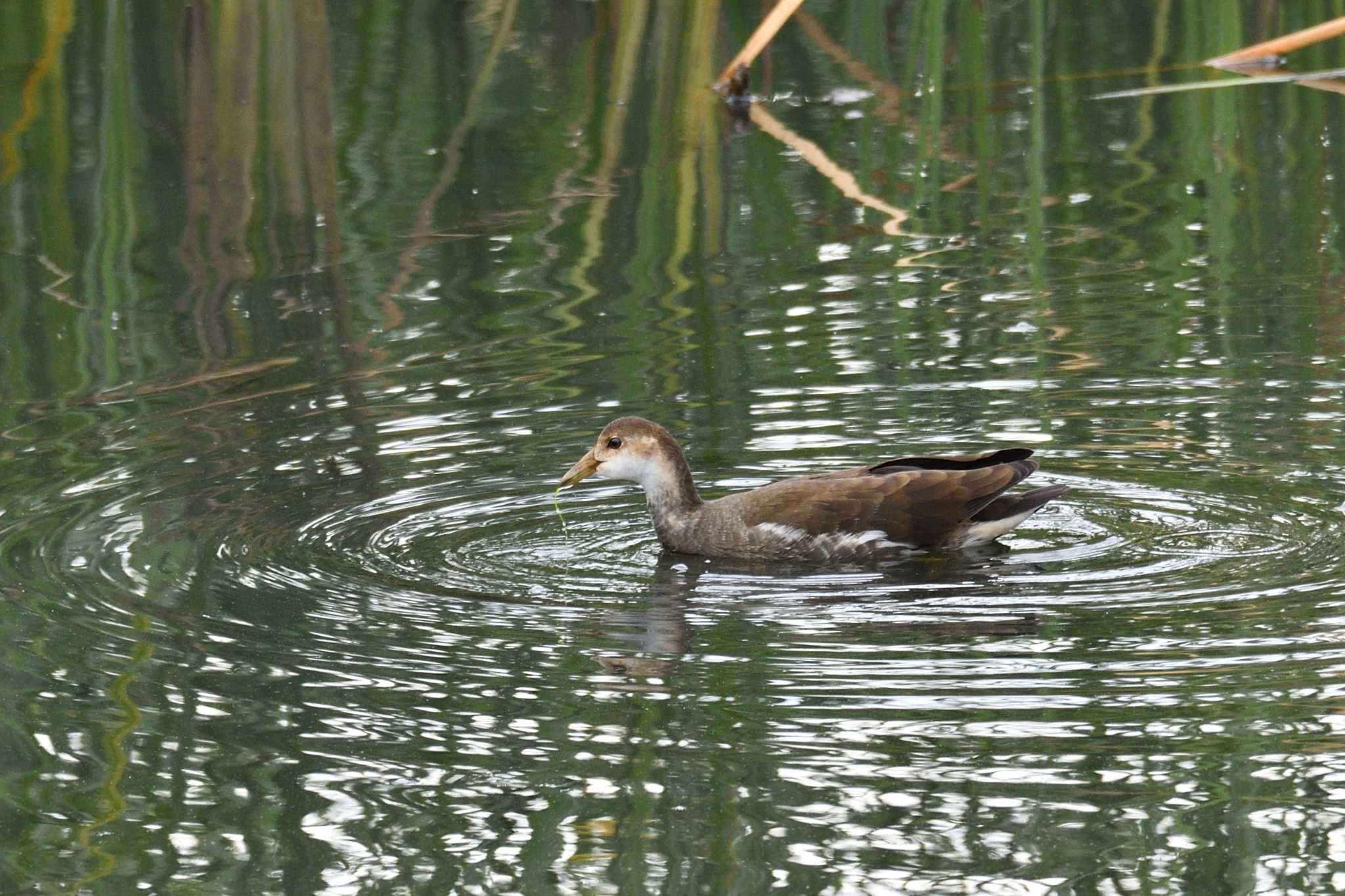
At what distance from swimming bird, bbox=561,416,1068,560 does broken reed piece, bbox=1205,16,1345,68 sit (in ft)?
16.3

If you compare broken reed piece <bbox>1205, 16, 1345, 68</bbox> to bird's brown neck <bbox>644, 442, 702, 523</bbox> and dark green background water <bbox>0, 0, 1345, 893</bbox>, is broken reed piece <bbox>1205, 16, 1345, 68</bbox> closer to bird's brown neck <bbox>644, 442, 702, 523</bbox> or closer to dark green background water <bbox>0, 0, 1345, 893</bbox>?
dark green background water <bbox>0, 0, 1345, 893</bbox>

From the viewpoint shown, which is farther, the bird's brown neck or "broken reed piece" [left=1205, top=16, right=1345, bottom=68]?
"broken reed piece" [left=1205, top=16, right=1345, bottom=68]

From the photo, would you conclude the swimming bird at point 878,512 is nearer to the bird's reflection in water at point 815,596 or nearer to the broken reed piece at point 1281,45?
the bird's reflection in water at point 815,596

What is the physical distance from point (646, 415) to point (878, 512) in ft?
5.37

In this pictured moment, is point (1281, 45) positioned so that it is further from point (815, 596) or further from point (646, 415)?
point (815, 596)

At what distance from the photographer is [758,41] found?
13461 millimetres

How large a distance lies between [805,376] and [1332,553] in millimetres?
2853

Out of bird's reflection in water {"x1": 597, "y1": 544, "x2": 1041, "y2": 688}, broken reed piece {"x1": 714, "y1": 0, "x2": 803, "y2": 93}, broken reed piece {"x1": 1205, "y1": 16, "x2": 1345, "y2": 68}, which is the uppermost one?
broken reed piece {"x1": 714, "y1": 0, "x2": 803, "y2": 93}

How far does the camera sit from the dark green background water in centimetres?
529

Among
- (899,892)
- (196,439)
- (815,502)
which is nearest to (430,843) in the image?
(899,892)

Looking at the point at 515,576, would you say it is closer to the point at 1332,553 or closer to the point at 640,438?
the point at 640,438

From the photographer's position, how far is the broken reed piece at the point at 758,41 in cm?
1266

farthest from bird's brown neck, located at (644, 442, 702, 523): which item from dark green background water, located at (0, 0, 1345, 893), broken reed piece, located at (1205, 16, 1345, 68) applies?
broken reed piece, located at (1205, 16, 1345, 68)

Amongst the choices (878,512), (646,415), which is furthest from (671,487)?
(646,415)
